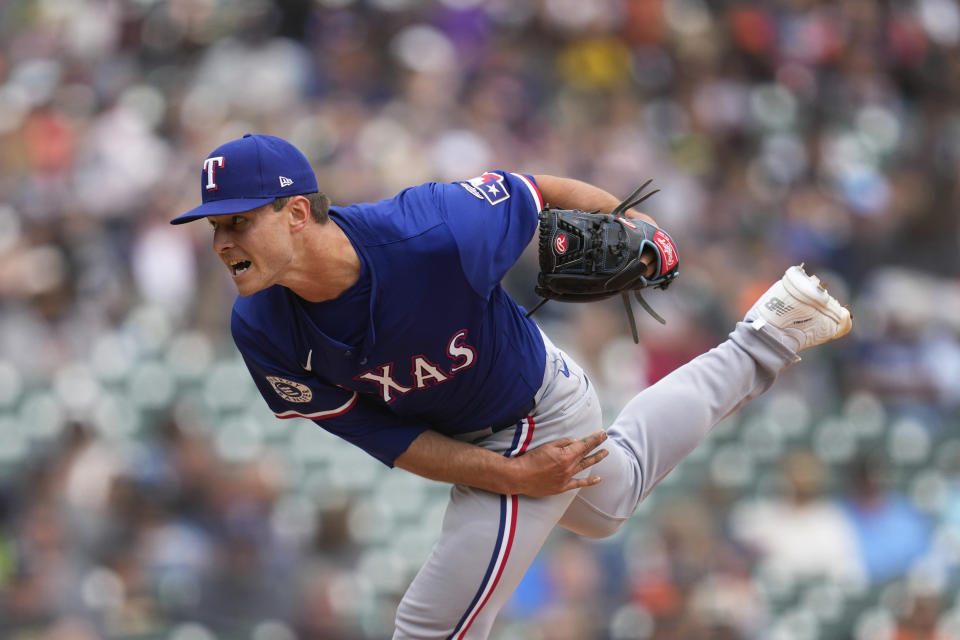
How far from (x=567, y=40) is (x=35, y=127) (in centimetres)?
369

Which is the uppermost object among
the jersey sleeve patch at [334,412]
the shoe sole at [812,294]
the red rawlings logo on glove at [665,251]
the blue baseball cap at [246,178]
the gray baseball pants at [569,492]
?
the blue baseball cap at [246,178]

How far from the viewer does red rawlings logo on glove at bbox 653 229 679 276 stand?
342 cm

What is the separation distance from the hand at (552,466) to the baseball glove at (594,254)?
0.33 metres

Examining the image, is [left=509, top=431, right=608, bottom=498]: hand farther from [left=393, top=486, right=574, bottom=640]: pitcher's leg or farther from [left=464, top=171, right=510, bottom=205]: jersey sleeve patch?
[left=464, top=171, right=510, bottom=205]: jersey sleeve patch

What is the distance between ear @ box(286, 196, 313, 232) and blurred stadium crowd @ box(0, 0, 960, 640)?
2968mm

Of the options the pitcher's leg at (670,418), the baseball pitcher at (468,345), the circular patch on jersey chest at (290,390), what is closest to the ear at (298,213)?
the baseball pitcher at (468,345)

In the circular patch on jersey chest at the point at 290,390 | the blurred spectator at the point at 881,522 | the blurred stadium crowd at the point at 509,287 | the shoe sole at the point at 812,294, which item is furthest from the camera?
the blurred spectator at the point at 881,522

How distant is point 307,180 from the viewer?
3066 mm

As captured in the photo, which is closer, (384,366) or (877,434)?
(384,366)

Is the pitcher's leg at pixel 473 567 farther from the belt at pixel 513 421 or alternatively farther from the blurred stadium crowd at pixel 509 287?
the blurred stadium crowd at pixel 509 287

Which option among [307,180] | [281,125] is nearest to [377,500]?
[281,125]

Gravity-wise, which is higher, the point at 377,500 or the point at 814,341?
the point at 814,341

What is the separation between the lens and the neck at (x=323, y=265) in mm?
3041

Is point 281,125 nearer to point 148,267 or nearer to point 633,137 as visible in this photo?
point 148,267
